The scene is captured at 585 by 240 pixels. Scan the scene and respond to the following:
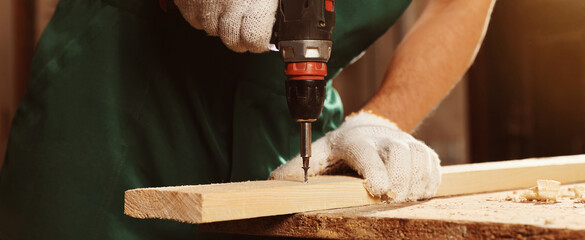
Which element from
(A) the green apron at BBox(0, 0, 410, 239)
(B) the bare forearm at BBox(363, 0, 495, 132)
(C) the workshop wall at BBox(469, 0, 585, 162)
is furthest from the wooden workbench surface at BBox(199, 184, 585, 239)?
(C) the workshop wall at BBox(469, 0, 585, 162)

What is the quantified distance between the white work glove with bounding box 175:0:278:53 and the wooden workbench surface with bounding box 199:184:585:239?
32 cm

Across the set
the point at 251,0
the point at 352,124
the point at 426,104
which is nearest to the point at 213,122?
the point at 352,124

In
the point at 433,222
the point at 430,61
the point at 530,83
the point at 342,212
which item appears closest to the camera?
the point at 433,222

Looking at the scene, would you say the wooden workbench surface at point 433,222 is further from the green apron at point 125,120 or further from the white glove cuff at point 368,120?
the green apron at point 125,120

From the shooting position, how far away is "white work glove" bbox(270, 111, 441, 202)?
1162 mm

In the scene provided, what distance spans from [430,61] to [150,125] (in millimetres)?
748

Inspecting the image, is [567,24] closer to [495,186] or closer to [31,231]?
[495,186]

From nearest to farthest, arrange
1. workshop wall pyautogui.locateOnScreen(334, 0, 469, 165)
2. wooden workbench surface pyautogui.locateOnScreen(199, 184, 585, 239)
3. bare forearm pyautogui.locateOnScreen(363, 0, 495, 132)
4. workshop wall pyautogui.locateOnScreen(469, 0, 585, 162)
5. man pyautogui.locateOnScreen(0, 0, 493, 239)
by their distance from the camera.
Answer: wooden workbench surface pyautogui.locateOnScreen(199, 184, 585, 239) → man pyautogui.locateOnScreen(0, 0, 493, 239) → bare forearm pyautogui.locateOnScreen(363, 0, 495, 132) → workshop wall pyautogui.locateOnScreen(469, 0, 585, 162) → workshop wall pyautogui.locateOnScreen(334, 0, 469, 165)

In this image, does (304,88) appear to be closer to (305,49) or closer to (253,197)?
(305,49)

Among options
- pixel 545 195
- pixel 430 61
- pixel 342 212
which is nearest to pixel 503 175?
pixel 545 195

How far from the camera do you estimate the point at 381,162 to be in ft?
3.86

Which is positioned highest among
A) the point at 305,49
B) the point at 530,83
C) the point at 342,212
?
the point at 530,83

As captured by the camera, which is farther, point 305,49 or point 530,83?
point 530,83

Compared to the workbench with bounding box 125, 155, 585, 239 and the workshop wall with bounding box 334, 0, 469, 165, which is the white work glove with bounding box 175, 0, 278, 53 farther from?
the workshop wall with bounding box 334, 0, 469, 165
